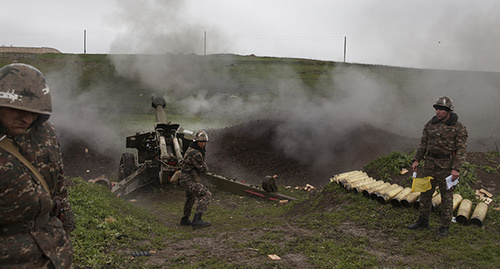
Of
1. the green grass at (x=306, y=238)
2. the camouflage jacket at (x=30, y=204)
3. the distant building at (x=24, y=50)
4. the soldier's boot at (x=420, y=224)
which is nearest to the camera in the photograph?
the camouflage jacket at (x=30, y=204)

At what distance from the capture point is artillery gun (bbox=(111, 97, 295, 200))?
9.30 m

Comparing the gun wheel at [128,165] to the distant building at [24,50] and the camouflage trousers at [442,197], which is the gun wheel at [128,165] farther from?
the distant building at [24,50]

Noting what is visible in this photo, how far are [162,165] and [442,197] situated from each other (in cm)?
637

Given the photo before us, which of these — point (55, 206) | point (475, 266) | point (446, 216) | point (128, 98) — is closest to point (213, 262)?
point (55, 206)

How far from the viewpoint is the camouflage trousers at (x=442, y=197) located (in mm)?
5406

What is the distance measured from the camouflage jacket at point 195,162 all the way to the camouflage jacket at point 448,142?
12.3 feet

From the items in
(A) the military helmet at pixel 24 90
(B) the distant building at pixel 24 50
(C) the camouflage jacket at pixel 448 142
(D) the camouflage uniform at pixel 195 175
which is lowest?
(D) the camouflage uniform at pixel 195 175

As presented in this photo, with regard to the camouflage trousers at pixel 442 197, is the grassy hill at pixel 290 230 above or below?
below

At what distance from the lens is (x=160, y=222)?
6.95 metres

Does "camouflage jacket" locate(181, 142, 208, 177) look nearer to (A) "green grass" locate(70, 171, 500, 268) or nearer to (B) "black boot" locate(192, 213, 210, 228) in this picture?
(B) "black boot" locate(192, 213, 210, 228)

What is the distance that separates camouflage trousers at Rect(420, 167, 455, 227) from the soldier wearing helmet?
16.5 ft

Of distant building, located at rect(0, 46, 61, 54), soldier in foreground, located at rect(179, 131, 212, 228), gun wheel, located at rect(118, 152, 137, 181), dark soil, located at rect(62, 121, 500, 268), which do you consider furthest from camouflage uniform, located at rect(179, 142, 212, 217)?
distant building, located at rect(0, 46, 61, 54)

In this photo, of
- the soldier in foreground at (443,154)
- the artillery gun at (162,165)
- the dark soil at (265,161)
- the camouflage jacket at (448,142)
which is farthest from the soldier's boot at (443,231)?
the artillery gun at (162,165)

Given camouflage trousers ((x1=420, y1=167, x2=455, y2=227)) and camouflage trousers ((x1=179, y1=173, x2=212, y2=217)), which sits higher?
camouflage trousers ((x1=420, y1=167, x2=455, y2=227))
